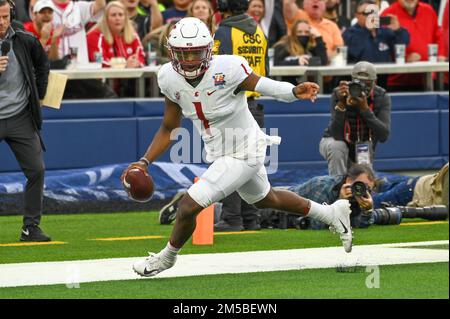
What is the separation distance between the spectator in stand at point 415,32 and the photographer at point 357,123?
380 centimetres

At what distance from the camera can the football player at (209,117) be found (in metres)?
9.22

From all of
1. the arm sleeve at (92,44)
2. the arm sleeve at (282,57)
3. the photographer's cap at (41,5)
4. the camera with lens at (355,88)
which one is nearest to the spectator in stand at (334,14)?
the arm sleeve at (282,57)

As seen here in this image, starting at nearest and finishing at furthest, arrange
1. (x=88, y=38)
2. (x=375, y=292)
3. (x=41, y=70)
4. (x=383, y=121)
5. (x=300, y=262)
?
(x=375, y=292)
(x=300, y=262)
(x=41, y=70)
(x=383, y=121)
(x=88, y=38)

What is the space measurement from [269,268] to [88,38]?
7.21 metres

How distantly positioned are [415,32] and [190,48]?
952 centimetres

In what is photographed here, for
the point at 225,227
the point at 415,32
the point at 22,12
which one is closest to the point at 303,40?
the point at 415,32

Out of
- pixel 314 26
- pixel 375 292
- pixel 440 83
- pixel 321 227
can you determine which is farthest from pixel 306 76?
pixel 375 292

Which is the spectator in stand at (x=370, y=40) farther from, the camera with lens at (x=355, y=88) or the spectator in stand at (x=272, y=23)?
the camera with lens at (x=355, y=88)

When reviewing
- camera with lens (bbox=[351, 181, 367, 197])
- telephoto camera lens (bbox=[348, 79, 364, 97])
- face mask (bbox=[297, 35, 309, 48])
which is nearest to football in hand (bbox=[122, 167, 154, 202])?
camera with lens (bbox=[351, 181, 367, 197])

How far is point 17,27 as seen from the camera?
12031mm

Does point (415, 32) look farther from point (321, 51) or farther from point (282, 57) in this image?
point (282, 57)

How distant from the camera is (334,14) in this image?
18.6 m

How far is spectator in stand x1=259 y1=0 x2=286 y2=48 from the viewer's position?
1767cm
